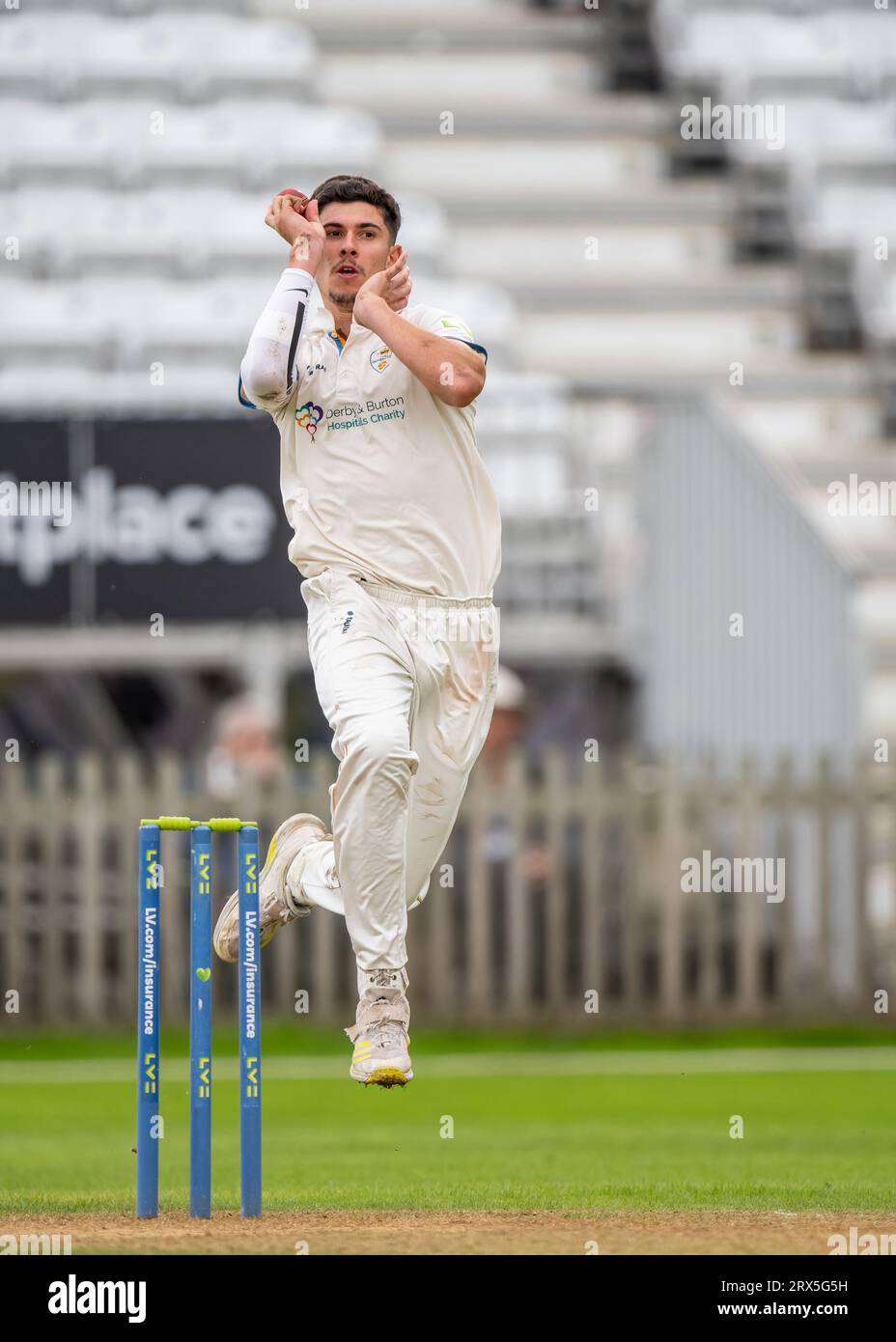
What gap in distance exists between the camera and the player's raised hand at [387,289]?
6453 millimetres

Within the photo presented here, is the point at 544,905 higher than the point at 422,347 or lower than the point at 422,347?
lower

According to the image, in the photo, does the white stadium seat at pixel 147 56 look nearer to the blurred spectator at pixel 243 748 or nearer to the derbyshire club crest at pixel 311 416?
the blurred spectator at pixel 243 748

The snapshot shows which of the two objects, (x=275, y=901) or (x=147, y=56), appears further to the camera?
(x=147, y=56)

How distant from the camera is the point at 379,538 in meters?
6.61

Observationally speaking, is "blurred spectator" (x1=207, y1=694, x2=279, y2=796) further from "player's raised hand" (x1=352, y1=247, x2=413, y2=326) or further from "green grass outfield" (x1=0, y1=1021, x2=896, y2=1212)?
"player's raised hand" (x1=352, y1=247, x2=413, y2=326)

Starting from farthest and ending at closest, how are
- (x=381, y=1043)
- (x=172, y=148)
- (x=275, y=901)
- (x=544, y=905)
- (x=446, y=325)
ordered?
(x=172, y=148), (x=544, y=905), (x=275, y=901), (x=446, y=325), (x=381, y=1043)

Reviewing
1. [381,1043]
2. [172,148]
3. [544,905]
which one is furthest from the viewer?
[172,148]

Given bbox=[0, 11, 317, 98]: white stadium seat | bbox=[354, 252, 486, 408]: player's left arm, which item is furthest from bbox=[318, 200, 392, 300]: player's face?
bbox=[0, 11, 317, 98]: white stadium seat

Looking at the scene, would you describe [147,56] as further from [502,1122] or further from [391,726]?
[391,726]

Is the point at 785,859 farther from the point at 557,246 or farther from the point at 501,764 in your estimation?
the point at 557,246

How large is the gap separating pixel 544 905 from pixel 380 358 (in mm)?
7968

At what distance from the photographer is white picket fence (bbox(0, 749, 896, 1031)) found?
13.9 metres

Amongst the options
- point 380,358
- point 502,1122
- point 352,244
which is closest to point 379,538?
point 380,358

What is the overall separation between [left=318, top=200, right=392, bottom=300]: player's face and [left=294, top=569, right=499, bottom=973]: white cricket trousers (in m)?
0.88
